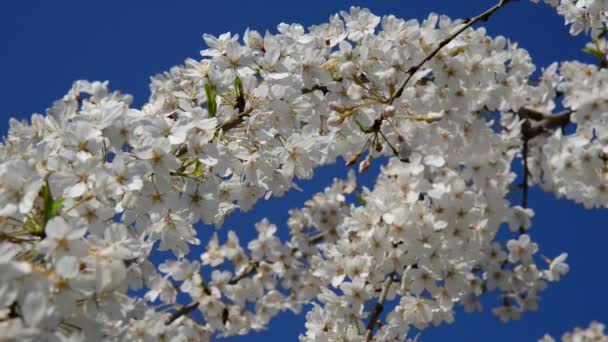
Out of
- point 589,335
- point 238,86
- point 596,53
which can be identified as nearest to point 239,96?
point 238,86

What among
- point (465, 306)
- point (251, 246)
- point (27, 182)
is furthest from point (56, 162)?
point (251, 246)

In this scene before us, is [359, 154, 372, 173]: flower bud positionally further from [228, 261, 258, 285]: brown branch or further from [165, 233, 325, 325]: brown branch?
[228, 261, 258, 285]: brown branch

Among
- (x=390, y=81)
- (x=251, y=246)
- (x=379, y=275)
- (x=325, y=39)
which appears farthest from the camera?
(x=251, y=246)

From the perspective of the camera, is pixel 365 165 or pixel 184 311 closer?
pixel 365 165

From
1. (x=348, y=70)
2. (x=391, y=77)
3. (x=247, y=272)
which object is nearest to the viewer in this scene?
(x=391, y=77)

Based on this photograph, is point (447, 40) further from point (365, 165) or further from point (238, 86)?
point (238, 86)

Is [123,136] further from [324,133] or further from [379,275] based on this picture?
[379,275]

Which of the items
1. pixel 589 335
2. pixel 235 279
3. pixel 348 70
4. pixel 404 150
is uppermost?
pixel 589 335

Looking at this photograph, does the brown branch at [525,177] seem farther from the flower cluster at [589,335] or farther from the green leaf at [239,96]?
the flower cluster at [589,335]

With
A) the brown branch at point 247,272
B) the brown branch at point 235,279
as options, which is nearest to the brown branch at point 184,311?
the brown branch at point 235,279
